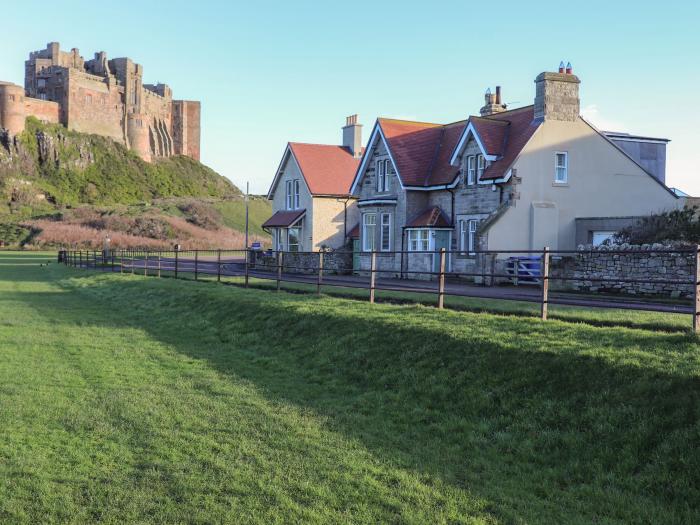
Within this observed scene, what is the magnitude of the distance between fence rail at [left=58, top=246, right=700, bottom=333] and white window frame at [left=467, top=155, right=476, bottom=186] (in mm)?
3213

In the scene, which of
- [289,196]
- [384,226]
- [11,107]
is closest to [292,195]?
[289,196]

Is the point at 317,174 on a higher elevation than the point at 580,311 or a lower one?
higher

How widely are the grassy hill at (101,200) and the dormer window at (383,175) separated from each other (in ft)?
184

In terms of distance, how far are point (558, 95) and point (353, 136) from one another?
20.1 metres

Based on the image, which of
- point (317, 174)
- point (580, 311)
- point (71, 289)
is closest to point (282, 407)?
point (580, 311)

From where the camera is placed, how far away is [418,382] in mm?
10016

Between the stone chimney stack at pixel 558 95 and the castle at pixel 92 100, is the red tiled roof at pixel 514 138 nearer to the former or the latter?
the stone chimney stack at pixel 558 95

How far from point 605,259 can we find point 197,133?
150 metres

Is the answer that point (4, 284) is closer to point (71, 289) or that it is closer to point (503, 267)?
point (71, 289)

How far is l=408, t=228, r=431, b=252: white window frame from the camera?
31297 mm

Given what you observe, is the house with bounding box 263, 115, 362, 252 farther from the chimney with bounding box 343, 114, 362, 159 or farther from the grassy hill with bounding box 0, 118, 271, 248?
the grassy hill with bounding box 0, 118, 271, 248

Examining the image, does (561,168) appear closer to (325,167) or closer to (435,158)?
(435,158)

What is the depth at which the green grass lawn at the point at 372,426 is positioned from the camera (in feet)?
19.4

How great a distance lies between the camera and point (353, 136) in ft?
152
